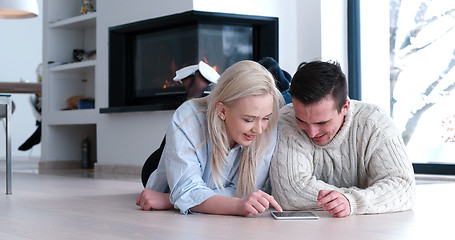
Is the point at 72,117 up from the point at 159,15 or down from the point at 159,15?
down

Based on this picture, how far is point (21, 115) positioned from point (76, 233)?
24.9 ft

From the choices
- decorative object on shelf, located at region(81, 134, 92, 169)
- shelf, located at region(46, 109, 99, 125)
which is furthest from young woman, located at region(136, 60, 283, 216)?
decorative object on shelf, located at region(81, 134, 92, 169)

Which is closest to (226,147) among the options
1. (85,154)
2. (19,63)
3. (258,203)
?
(258,203)

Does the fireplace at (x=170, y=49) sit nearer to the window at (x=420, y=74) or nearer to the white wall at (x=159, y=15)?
the white wall at (x=159, y=15)

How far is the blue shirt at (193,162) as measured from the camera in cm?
216

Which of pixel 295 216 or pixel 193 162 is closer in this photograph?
pixel 295 216

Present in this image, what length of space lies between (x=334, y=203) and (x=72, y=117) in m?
3.94

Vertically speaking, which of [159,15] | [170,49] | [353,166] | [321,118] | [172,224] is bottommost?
[172,224]

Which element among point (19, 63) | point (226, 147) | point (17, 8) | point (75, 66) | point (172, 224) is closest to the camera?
point (172, 224)

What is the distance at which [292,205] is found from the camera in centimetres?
221

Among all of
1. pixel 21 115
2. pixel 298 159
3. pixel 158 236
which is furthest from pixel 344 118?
pixel 21 115

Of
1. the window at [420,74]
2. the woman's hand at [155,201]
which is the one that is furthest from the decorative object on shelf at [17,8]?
the woman's hand at [155,201]

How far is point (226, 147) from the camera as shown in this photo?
2230 millimetres

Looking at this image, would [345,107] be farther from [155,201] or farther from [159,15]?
[159,15]
